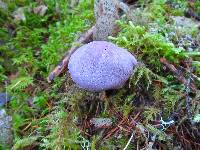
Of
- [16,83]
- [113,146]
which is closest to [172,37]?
[113,146]

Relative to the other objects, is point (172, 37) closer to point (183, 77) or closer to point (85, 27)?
point (183, 77)

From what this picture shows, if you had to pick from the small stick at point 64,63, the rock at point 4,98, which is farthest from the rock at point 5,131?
the small stick at point 64,63

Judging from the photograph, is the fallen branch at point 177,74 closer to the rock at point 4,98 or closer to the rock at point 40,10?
the rock at point 4,98

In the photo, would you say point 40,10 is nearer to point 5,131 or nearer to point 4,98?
point 4,98

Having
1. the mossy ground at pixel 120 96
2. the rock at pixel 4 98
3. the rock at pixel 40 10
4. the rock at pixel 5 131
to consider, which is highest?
the rock at pixel 40 10

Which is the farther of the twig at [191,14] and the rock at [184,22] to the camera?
the twig at [191,14]

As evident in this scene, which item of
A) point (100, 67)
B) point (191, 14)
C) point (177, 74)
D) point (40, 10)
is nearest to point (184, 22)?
A: point (191, 14)
